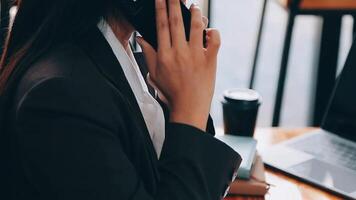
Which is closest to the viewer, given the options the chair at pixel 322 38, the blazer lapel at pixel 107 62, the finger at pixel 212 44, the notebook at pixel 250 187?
the blazer lapel at pixel 107 62

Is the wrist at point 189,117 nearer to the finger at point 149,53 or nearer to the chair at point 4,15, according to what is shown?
the finger at point 149,53

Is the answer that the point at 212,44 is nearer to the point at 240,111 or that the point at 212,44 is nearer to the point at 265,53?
the point at 240,111

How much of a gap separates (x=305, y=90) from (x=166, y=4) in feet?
8.88

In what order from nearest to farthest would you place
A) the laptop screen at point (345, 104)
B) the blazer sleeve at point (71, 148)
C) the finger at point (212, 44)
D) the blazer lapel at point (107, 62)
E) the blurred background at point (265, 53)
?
the blazer sleeve at point (71, 148) → the blazer lapel at point (107, 62) → the finger at point (212, 44) → the laptop screen at point (345, 104) → the blurred background at point (265, 53)

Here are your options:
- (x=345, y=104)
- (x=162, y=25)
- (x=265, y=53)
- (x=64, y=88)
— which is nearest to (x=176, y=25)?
(x=162, y=25)

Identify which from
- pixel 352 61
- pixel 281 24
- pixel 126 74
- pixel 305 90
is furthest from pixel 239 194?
pixel 281 24

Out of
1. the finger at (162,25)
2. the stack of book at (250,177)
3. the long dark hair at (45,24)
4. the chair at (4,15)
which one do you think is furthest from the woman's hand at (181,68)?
the chair at (4,15)

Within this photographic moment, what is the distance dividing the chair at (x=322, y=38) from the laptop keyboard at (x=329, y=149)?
2.53 feet

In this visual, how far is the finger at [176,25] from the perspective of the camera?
903 millimetres

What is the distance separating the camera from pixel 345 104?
141cm

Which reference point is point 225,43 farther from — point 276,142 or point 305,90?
point 276,142

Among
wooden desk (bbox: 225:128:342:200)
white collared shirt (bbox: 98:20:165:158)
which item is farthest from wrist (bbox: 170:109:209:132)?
wooden desk (bbox: 225:128:342:200)

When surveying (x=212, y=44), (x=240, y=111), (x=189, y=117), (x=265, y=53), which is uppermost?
(x=212, y=44)

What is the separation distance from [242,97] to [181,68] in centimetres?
47
